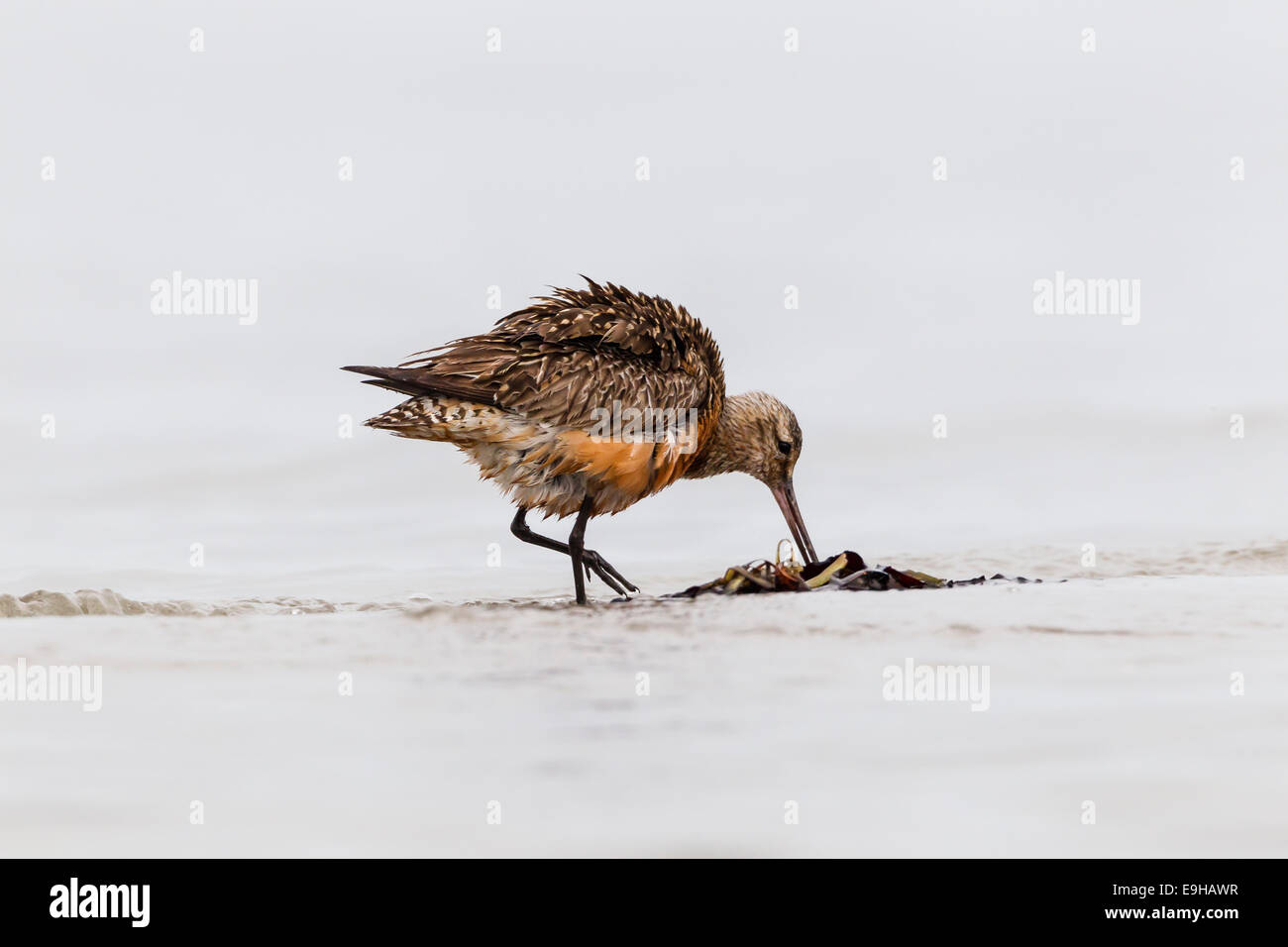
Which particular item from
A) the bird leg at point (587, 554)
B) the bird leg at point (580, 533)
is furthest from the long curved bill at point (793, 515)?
the bird leg at point (580, 533)

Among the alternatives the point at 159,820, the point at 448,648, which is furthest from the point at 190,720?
the point at 448,648

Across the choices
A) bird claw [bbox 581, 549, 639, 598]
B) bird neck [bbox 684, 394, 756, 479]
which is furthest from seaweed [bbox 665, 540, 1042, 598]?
bird neck [bbox 684, 394, 756, 479]

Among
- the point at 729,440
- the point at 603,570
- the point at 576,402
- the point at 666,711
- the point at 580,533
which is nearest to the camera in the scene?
the point at 666,711

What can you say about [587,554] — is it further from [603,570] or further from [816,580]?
[816,580]

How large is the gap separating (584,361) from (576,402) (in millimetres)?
323

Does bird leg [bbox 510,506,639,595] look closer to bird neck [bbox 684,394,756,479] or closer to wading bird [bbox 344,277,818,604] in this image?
wading bird [bbox 344,277,818,604]

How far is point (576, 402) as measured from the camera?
10000 mm

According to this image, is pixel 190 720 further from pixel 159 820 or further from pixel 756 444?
pixel 756 444

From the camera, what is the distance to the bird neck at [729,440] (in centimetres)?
1155

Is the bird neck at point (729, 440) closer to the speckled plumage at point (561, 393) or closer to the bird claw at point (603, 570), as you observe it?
the speckled plumage at point (561, 393)

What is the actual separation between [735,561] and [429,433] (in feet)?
10.00

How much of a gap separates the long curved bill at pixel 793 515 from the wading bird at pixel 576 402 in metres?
1.20

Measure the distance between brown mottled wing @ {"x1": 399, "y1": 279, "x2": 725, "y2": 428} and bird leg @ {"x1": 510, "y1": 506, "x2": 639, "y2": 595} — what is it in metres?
1.06

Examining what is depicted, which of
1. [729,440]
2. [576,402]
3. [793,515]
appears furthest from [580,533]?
[793,515]
